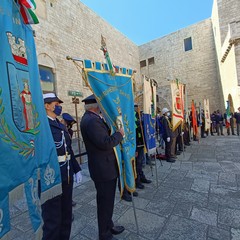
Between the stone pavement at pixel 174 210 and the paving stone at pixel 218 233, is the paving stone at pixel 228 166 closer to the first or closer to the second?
the stone pavement at pixel 174 210

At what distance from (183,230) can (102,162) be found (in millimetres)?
1350

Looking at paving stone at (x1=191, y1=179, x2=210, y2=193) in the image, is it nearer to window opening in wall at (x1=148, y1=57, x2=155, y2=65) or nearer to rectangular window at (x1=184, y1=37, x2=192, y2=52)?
rectangular window at (x1=184, y1=37, x2=192, y2=52)

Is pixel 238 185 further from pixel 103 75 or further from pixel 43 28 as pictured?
pixel 43 28

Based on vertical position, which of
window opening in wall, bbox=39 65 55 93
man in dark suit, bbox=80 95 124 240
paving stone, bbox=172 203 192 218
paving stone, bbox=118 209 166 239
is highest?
window opening in wall, bbox=39 65 55 93

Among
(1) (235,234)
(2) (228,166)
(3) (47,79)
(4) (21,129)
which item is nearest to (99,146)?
(4) (21,129)

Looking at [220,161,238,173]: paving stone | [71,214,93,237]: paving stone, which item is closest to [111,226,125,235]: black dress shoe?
[71,214,93,237]: paving stone

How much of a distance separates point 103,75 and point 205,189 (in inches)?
111

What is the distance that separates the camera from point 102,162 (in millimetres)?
1869

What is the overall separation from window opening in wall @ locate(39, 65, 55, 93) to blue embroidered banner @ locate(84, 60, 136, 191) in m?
8.79

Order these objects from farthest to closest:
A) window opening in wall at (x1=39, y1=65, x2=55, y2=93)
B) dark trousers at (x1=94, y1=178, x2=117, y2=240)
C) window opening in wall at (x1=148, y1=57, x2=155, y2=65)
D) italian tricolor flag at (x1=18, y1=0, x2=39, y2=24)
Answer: window opening in wall at (x1=148, y1=57, x2=155, y2=65)
window opening in wall at (x1=39, y1=65, x2=55, y2=93)
dark trousers at (x1=94, y1=178, x2=117, y2=240)
italian tricolor flag at (x1=18, y1=0, x2=39, y2=24)

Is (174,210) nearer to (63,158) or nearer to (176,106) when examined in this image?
(63,158)

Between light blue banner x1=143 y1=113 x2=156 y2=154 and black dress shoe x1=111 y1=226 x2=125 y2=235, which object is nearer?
black dress shoe x1=111 y1=226 x2=125 y2=235

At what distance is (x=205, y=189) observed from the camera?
324 cm

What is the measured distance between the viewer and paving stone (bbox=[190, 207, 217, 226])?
7.45ft
